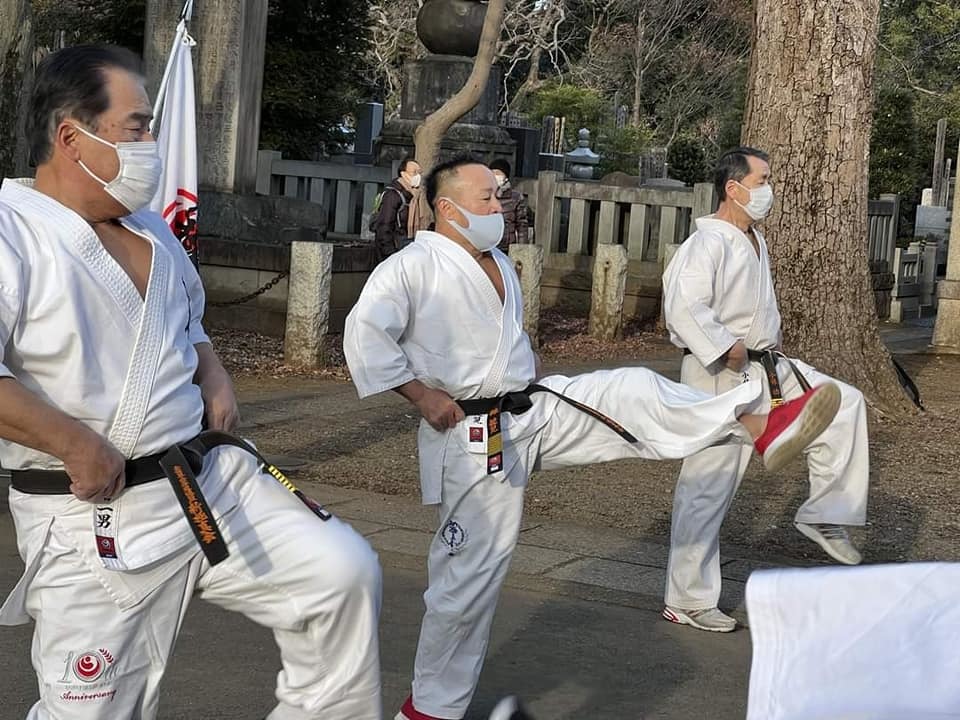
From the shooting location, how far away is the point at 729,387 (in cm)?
623

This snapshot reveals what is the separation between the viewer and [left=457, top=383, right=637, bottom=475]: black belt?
4.75m

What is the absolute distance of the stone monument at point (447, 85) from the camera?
17.4m

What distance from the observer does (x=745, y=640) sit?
19.5ft

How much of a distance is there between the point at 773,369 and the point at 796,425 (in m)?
1.55

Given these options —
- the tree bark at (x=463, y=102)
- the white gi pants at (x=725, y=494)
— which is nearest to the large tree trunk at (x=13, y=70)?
the tree bark at (x=463, y=102)

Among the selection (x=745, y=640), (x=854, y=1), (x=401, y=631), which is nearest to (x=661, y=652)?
(x=745, y=640)

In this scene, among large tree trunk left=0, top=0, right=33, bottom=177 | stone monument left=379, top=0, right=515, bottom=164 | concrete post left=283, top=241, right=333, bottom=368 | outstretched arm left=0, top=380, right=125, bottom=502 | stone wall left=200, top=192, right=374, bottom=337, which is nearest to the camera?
outstretched arm left=0, top=380, right=125, bottom=502

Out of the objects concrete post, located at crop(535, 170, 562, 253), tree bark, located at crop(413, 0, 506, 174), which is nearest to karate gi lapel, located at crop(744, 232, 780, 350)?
tree bark, located at crop(413, 0, 506, 174)

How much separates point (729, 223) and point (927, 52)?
3383cm

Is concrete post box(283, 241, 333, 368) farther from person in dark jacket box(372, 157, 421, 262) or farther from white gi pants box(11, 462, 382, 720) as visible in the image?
white gi pants box(11, 462, 382, 720)

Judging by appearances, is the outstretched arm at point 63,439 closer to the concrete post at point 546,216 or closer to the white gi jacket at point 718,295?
the white gi jacket at point 718,295

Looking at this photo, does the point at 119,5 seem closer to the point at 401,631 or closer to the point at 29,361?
the point at 401,631

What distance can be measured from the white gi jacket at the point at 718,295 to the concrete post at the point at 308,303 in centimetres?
578

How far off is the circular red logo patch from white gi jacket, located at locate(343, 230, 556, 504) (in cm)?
162
